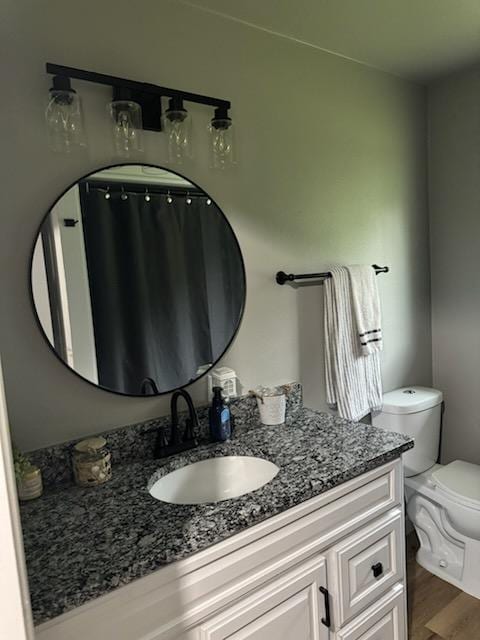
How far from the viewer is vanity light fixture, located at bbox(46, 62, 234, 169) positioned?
53.3 inches

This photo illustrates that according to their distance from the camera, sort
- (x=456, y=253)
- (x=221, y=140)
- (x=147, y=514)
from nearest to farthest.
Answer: (x=147, y=514), (x=221, y=140), (x=456, y=253)

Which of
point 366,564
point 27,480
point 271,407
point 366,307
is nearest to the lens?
point 27,480

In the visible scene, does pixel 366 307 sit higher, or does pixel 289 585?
pixel 366 307

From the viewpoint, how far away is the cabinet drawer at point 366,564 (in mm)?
1383

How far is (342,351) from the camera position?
2043 millimetres

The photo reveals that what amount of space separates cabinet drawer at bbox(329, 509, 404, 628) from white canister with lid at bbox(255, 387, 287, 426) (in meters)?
0.51

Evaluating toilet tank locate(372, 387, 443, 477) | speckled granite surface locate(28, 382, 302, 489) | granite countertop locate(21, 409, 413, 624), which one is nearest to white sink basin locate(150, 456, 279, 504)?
granite countertop locate(21, 409, 413, 624)

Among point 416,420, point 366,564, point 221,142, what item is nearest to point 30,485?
point 366,564

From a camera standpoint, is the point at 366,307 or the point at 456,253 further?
the point at 456,253

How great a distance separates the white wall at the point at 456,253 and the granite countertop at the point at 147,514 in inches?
45.4

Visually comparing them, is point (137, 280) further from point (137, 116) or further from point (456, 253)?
point (456, 253)

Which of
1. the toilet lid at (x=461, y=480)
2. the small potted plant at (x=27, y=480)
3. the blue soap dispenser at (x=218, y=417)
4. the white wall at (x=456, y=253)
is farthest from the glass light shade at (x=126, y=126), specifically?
the toilet lid at (x=461, y=480)

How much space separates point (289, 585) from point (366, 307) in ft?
4.05

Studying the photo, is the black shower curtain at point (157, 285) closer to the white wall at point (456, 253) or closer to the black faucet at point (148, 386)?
the black faucet at point (148, 386)
